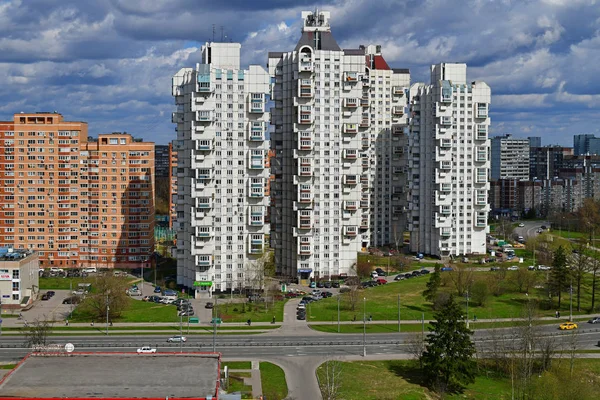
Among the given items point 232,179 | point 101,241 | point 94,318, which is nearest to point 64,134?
point 101,241

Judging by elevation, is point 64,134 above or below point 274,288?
above

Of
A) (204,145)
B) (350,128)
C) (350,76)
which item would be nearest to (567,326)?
(350,128)

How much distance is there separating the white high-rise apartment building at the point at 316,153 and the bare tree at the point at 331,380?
5915 centimetres

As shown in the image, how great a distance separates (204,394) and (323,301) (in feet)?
215

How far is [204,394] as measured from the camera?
231 ft

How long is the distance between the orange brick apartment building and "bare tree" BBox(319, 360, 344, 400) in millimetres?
87549

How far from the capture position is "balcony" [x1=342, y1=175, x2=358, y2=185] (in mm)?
153750

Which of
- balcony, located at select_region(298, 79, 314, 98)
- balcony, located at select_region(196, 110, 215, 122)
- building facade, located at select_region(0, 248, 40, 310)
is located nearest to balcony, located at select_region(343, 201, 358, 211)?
balcony, located at select_region(298, 79, 314, 98)

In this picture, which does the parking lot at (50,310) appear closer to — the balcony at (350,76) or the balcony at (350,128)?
the balcony at (350,128)

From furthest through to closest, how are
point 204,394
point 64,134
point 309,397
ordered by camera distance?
point 64,134 → point 309,397 → point 204,394

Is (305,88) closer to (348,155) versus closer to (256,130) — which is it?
(256,130)

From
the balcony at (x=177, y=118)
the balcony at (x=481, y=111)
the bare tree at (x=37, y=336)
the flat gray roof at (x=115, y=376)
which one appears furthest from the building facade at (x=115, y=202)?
the flat gray roof at (x=115, y=376)

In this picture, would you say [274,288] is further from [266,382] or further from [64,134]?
[64,134]

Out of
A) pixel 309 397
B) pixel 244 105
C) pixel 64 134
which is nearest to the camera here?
pixel 309 397
